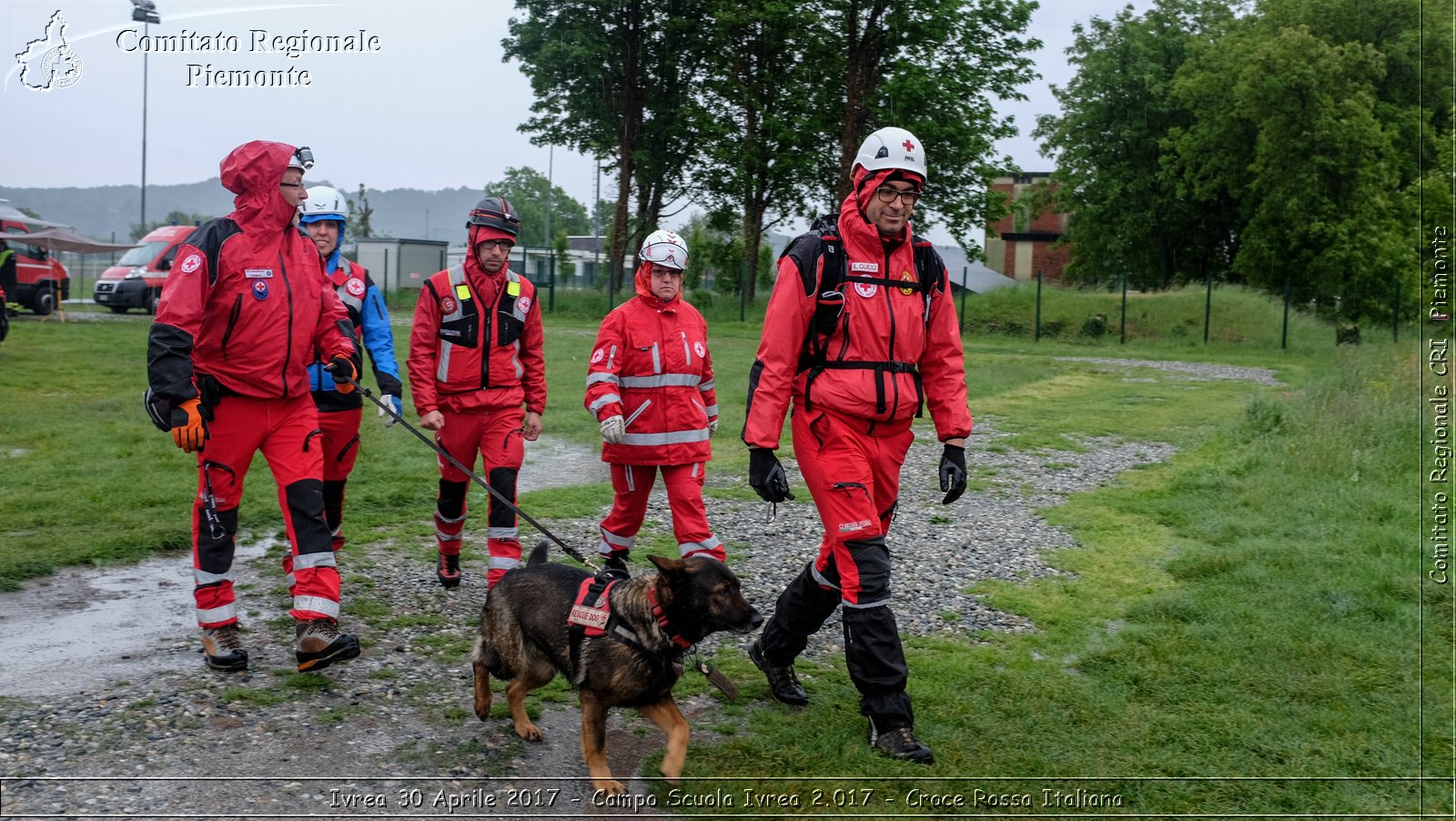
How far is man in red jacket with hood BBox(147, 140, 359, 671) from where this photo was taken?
562 cm

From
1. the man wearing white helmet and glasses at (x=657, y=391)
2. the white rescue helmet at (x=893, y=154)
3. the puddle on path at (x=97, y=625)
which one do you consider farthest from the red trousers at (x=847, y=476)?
the puddle on path at (x=97, y=625)

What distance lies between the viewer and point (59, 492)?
31.0 ft

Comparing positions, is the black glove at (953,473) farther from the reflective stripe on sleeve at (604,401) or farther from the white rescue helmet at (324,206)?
the white rescue helmet at (324,206)

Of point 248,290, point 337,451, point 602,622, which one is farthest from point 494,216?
point 602,622

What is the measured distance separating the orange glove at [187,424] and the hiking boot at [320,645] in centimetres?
104

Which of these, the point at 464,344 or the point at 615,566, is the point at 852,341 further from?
the point at 464,344

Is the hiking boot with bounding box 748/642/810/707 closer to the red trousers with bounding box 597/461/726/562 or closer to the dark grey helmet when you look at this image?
the red trousers with bounding box 597/461/726/562

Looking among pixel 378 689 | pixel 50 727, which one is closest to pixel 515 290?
pixel 378 689

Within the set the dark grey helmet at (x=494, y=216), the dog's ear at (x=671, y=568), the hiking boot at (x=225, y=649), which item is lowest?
the hiking boot at (x=225, y=649)

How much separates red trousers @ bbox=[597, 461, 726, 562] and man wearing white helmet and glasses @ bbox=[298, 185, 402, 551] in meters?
1.64

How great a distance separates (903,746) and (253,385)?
3536 millimetres

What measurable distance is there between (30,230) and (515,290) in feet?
105

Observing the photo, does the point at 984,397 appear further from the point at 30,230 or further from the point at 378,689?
the point at 30,230

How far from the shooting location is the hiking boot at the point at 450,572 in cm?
728
